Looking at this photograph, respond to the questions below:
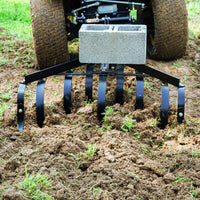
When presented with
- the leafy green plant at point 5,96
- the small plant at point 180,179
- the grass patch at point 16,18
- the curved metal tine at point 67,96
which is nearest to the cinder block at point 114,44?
the curved metal tine at point 67,96

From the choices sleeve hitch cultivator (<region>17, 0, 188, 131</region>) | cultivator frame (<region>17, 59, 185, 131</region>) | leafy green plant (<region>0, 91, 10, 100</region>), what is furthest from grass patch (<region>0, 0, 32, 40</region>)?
cultivator frame (<region>17, 59, 185, 131</region>)

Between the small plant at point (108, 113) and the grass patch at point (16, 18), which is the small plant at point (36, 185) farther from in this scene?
the grass patch at point (16, 18)

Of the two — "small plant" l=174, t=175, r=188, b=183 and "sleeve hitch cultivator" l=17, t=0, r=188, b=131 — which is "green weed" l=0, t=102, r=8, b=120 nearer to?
"sleeve hitch cultivator" l=17, t=0, r=188, b=131

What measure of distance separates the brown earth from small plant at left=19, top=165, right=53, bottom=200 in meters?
0.04

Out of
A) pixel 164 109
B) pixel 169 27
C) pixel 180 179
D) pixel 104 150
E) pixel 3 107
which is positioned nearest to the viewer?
pixel 180 179

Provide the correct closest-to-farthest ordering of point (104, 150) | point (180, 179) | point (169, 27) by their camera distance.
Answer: point (180, 179), point (104, 150), point (169, 27)

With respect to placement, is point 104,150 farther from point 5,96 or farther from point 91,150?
point 5,96

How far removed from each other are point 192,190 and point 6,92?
7.82ft

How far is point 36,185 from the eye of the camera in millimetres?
2002

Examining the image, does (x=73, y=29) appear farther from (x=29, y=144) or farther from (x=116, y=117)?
(x=29, y=144)

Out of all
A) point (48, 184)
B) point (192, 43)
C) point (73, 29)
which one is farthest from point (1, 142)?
point (192, 43)

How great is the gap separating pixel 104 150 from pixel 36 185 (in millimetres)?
658

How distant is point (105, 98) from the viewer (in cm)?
301

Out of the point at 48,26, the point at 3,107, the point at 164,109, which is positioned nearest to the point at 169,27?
the point at 164,109
